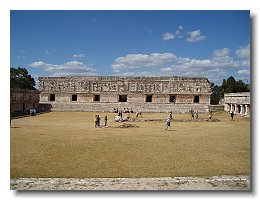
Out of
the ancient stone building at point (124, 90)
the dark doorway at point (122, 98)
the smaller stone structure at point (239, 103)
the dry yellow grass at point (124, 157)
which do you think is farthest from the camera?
the dark doorway at point (122, 98)

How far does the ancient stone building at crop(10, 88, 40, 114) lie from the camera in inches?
791

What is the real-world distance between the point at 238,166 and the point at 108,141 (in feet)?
→ 15.6

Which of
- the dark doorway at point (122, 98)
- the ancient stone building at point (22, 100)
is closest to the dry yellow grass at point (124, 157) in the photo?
the ancient stone building at point (22, 100)

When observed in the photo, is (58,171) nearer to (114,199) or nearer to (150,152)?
(114,199)

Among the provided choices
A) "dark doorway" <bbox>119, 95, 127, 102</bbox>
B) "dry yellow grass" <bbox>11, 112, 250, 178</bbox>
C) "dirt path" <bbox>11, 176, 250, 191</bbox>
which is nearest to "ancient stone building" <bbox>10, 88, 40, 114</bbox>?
"dark doorway" <bbox>119, 95, 127, 102</bbox>

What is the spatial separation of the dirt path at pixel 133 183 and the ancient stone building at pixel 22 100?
14.6 m

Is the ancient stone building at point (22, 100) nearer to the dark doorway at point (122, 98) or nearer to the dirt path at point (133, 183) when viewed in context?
the dark doorway at point (122, 98)

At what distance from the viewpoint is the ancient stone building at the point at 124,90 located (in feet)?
94.8

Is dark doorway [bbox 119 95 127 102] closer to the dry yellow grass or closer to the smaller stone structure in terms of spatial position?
the smaller stone structure

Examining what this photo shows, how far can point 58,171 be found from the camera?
6.48m

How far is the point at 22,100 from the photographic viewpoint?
21.9 m

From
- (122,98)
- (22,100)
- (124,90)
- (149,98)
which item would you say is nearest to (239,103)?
(149,98)

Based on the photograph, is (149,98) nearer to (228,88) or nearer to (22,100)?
(22,100)
